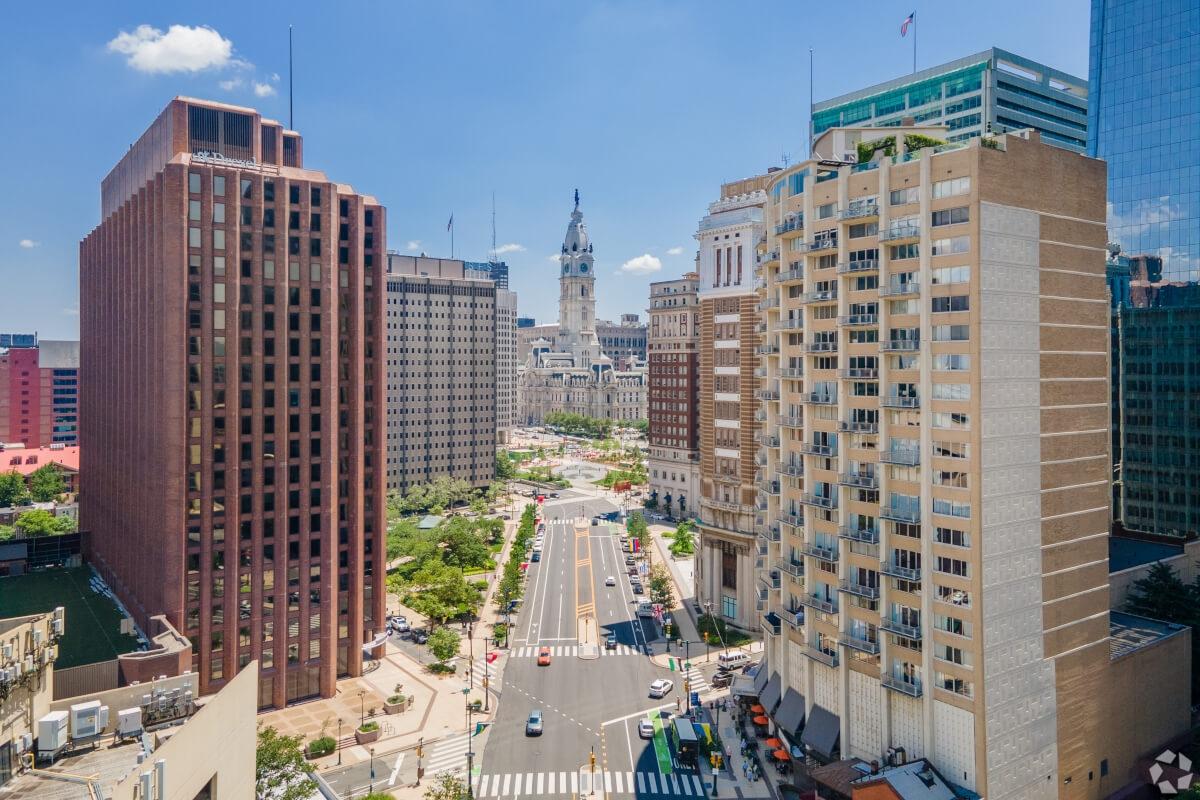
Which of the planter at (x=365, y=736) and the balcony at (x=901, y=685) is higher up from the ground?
the balcony at (x=901, y=685)

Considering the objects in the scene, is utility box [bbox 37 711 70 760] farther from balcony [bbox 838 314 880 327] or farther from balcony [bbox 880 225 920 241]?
balcony [bbox 880 225 920 241]

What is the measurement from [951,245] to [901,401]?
11.8 metres

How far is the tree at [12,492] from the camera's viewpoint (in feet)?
525

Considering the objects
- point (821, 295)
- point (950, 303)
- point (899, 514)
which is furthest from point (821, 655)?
point (950, 303)

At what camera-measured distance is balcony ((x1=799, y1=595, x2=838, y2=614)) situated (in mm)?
63969

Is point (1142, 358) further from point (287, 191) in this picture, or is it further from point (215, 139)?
point (215, 139)

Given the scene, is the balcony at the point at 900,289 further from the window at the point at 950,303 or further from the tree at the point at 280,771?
the tree at the point at 280,771

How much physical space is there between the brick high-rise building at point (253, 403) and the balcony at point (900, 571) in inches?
2190

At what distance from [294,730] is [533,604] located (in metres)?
49.1

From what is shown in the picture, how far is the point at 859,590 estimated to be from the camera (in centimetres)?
6116

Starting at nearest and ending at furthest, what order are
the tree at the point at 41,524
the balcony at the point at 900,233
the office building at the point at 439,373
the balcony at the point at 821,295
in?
the balcony at the point at 900,233 < the balcony at the point at 821,295 < the tree at the point at 41,524 < the office building at the point at 439,373

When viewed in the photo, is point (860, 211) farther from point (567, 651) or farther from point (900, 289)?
point (567, 651)

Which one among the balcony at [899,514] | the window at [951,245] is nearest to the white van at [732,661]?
the balcony at [899,514]

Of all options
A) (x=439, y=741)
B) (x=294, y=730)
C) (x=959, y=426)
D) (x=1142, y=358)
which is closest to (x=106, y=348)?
(x=294, y=730)
